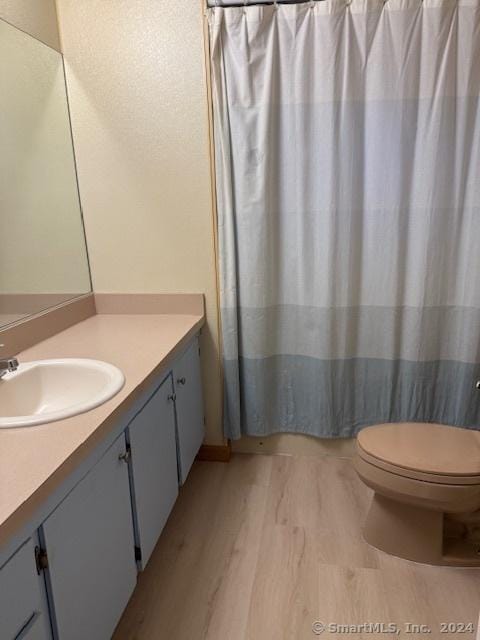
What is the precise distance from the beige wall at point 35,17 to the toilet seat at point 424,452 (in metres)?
2.11

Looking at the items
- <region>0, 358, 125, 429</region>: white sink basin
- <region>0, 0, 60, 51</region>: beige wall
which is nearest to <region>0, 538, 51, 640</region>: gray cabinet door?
<region>0, 358, 125, 429</region>: white sink basin

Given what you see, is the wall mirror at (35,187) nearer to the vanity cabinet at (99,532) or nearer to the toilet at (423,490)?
the vanity cabinet at (99,532)

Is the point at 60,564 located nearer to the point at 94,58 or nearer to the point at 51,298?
the point at 51,298

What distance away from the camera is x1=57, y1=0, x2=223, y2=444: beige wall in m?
1.90

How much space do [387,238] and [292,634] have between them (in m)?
1.55

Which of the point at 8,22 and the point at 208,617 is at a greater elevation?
the point at 8,22

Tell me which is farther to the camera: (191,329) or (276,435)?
(276,435)

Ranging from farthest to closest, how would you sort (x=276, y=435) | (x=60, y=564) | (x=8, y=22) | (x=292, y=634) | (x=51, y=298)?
(x=276, y=435)
(x=51, y=298)
(x=8, y=22)
(x=292, y=634)
(x=60, y=564)

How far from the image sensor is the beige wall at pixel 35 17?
5.48 feet

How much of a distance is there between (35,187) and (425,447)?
1876 millimetres

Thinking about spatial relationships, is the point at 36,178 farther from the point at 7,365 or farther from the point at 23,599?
the point at 23,599

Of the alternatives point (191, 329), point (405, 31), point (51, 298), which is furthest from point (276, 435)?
point (405, 31)

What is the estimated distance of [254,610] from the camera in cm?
150

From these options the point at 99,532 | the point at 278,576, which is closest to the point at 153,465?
the point at 99,532
